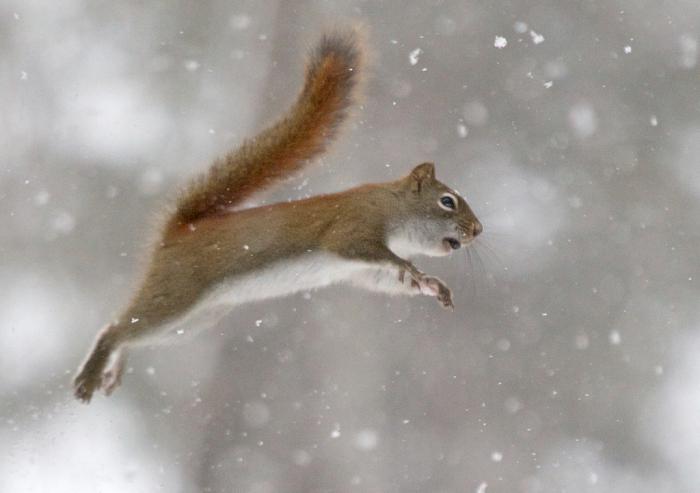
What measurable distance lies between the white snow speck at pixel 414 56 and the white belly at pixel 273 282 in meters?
1.10

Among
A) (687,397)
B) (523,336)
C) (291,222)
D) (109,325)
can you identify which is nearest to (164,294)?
(109,325)

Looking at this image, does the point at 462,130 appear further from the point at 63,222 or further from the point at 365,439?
the point at 63,222

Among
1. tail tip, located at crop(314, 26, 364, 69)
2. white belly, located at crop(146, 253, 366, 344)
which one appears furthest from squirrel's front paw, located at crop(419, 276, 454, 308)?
tail tip, located at crop(314, 26, 364, 69)

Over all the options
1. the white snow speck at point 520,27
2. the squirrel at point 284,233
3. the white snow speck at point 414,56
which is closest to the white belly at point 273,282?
the squirrel at point 284,233

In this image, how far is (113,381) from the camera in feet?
6.14

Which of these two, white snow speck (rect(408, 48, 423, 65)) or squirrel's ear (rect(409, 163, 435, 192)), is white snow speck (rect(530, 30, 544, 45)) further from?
squirrel's ear (rect(409, 163, 435, 192))

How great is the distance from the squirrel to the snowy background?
28 centimetres

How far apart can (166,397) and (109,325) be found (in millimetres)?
625

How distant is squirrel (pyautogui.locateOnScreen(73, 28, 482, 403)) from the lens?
5.79 feet

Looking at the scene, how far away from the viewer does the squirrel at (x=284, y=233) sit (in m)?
1.76

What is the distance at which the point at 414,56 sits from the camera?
279cm

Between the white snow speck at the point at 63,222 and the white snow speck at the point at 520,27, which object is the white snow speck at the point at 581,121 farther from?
the white snow speck at the point at 63,222

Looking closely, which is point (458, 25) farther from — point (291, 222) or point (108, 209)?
point (291, 222)

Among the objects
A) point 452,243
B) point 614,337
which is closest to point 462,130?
point 614,337
